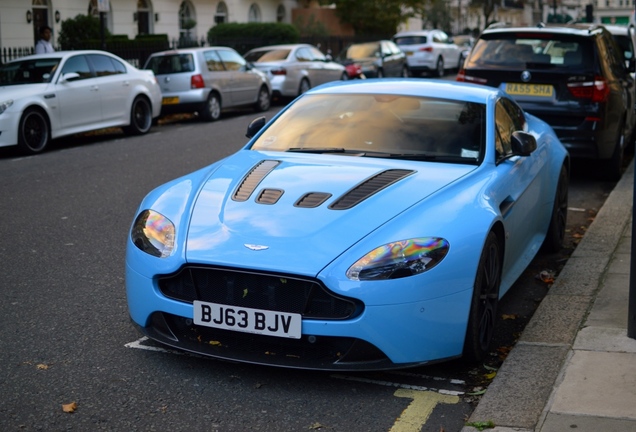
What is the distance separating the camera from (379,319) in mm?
4609

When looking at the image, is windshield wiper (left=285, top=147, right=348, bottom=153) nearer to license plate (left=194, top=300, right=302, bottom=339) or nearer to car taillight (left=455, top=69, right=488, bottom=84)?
license plate (left=194, top=300, right=302, bottom=339)

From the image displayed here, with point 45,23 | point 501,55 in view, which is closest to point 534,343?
point 501,55

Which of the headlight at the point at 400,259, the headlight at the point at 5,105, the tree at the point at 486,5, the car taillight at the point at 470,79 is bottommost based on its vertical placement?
the headlight at the point at 400,259

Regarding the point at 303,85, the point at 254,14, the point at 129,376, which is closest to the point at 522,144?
the point at 129,376

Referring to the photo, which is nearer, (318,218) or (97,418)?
(97,418)

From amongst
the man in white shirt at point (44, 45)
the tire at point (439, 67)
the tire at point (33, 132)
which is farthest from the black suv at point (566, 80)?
the tire at point (439, 67)

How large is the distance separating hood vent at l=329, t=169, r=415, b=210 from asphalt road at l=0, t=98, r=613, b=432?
901 millimetres

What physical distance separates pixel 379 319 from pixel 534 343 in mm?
1163

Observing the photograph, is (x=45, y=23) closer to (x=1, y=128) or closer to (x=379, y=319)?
(x=1, y=128)

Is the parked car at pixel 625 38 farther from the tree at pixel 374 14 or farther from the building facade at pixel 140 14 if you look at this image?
the tree at pixel 374 14

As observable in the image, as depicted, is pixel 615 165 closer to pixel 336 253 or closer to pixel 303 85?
pixel 336 253

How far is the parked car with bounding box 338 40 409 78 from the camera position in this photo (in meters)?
30.8

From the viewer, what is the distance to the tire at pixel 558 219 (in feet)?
25.1

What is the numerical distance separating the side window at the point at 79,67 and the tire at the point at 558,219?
10.1m
